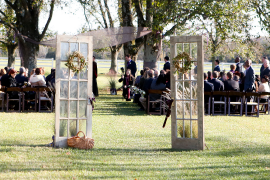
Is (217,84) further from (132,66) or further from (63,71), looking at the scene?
(63,71)

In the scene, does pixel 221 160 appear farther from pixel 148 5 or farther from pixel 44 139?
pixel 148 5

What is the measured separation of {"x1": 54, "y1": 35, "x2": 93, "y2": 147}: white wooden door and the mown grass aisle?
1.62ft

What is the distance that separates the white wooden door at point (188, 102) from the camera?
7.52m

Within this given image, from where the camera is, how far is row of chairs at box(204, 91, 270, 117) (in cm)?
1339

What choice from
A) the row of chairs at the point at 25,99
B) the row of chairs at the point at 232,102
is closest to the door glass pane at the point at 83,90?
the row of chairs at the point at 25,99

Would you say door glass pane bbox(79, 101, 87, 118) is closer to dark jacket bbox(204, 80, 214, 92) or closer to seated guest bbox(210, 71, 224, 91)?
dark jacket bbox(204, 80, 214, 92)

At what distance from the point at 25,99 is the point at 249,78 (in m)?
7.93

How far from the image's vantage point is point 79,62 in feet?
24.8

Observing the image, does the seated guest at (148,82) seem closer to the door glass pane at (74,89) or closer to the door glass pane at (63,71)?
the door glass pane at (74,89)

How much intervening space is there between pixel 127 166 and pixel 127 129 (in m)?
4.01

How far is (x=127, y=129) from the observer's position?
10086 mm


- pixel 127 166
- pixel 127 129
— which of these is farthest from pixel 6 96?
pixel 127 166

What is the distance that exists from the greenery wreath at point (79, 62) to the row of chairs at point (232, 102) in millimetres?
6837

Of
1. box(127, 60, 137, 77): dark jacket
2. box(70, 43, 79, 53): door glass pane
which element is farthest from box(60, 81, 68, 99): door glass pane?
box(127, 60, 137, 77): dark jacket
